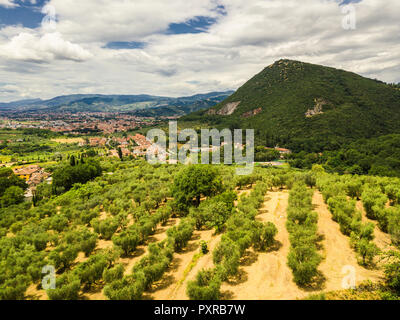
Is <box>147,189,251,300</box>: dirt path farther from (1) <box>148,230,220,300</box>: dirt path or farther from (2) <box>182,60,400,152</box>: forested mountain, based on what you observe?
(2) <box>182,60,400,152</box>: forested mountain

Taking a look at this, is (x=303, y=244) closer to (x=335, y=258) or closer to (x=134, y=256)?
(x=335, y=258)

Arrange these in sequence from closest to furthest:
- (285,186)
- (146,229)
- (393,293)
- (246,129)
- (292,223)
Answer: (393,293)
(292,223)
(146,229)
(285,186)
(246,129)

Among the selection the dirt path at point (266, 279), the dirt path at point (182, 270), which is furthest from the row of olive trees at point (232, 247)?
the dirt path at point (182, 270)

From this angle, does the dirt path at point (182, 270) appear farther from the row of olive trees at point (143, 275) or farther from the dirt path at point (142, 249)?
the dirt path at point (142, 249)

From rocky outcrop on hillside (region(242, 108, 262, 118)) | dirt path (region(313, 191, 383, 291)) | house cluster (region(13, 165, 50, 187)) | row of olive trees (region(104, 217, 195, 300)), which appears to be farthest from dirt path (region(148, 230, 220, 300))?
rocky outcrop on hillside (region(242, 108, 262, 118))

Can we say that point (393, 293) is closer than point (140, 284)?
Yes

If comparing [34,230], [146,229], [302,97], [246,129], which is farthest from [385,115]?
[34,230]

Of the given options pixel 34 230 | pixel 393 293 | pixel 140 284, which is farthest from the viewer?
pixel 34 230

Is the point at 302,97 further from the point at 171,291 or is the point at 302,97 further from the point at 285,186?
the point at 171,291
